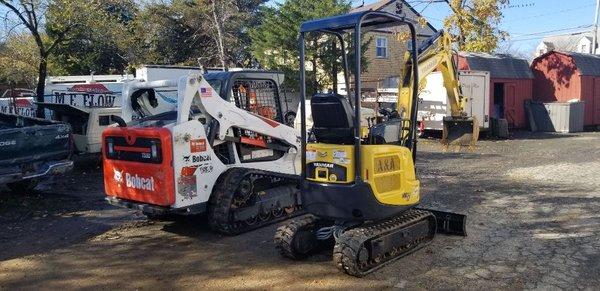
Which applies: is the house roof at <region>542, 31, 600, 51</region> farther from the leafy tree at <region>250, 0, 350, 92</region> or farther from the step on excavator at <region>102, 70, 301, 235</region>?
Answer: the step on excavator at <region>102, 70, 301, 235</region>

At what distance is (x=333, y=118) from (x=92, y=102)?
12.5 metres

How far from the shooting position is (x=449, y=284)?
547 cm

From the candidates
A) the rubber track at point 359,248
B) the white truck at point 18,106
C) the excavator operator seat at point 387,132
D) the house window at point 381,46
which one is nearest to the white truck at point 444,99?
the house window at point 381,46

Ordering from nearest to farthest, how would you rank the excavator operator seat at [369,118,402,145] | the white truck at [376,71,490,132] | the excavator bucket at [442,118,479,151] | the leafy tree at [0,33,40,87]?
the excavator operator seat at [369,118,402,145]
the excavator bucket at [442,118,479,151]
the leafy tree at [0,33,40,87]
the white truck at [376,71,490,132]

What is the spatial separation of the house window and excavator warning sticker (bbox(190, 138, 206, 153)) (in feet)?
81.8

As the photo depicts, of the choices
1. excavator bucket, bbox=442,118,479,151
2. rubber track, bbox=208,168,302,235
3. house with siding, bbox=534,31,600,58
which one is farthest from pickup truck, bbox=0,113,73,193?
house with siding, bbox=534,31,600,58

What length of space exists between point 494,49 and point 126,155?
2326 cm

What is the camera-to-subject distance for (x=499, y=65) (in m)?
23.5

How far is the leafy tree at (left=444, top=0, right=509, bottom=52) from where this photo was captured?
25.5 m

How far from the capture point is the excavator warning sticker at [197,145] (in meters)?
7.11

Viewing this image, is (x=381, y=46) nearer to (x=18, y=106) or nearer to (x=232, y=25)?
(x=232, y=25)

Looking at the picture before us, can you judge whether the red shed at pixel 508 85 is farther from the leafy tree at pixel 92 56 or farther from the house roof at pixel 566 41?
the house roof at pixel 566 41

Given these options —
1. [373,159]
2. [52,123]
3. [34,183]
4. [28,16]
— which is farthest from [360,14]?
[28,16]

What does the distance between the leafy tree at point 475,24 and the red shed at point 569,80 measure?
2.37m
